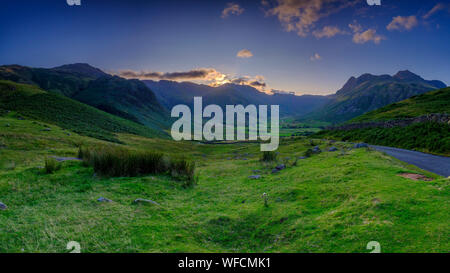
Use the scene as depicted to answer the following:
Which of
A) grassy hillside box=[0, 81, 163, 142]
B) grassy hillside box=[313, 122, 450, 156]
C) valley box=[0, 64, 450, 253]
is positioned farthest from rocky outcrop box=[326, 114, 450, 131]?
grassy hillside box=[0, 81, 163, 142]

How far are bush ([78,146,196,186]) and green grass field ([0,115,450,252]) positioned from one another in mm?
1109

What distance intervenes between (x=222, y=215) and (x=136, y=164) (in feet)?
31.0

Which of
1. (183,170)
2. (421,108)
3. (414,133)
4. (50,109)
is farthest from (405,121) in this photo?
(50,109)

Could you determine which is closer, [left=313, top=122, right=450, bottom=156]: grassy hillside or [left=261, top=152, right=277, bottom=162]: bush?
[left=313, top=122, right=450, bottom=156]: grassy hillside

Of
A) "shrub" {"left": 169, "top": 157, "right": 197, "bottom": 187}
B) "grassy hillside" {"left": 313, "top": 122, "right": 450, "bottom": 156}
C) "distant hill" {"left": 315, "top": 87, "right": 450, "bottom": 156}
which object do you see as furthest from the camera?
"distant hill" {"left": 315, "top": 87, "right": 450, "bottom": 156}

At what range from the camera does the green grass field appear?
260 inches

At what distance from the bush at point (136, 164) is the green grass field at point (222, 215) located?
3.64ft

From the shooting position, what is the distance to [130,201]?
35.5 ft

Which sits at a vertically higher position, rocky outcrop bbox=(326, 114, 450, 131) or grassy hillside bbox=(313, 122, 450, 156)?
rocky outcrop bbox=(326, 114, 450, 131)

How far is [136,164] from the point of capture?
1659 cm

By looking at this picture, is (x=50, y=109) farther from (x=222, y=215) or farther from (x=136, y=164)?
(x=222, y=215)

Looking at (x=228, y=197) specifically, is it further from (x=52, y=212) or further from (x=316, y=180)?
(x=52, y=212)

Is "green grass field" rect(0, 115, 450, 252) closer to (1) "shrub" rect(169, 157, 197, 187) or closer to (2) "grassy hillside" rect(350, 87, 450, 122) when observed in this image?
(1) "shrub" rect(169, 157, 197, 187)
